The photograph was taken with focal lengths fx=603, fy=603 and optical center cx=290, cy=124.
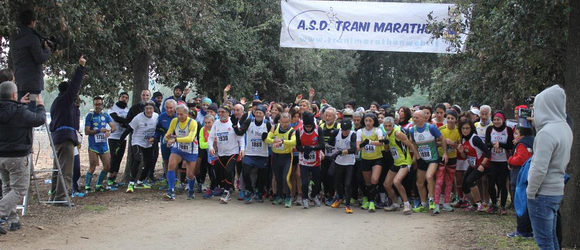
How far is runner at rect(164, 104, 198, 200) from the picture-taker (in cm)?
1200

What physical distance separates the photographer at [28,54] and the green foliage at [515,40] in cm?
733

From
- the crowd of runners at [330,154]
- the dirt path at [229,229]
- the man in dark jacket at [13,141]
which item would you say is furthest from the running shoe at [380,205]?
the man in dark jacket at [13,141]

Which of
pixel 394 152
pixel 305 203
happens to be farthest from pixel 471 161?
pixel 305 203

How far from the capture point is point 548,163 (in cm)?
607

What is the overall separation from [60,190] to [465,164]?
307 inches

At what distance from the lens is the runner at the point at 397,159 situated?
455 inches

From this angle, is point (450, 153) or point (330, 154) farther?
point (330, 154)

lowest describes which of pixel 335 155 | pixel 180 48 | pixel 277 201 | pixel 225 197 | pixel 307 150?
pixel 277 201

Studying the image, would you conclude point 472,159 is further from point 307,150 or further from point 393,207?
point 307,150

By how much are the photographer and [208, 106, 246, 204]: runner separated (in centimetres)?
420

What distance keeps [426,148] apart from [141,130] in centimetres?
599

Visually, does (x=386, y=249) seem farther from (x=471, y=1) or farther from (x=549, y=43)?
(x=471, y=1)

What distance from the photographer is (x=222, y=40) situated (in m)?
17.2

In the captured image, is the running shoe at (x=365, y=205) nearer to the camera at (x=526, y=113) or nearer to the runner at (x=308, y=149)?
the runner at (x=308, y=149)
